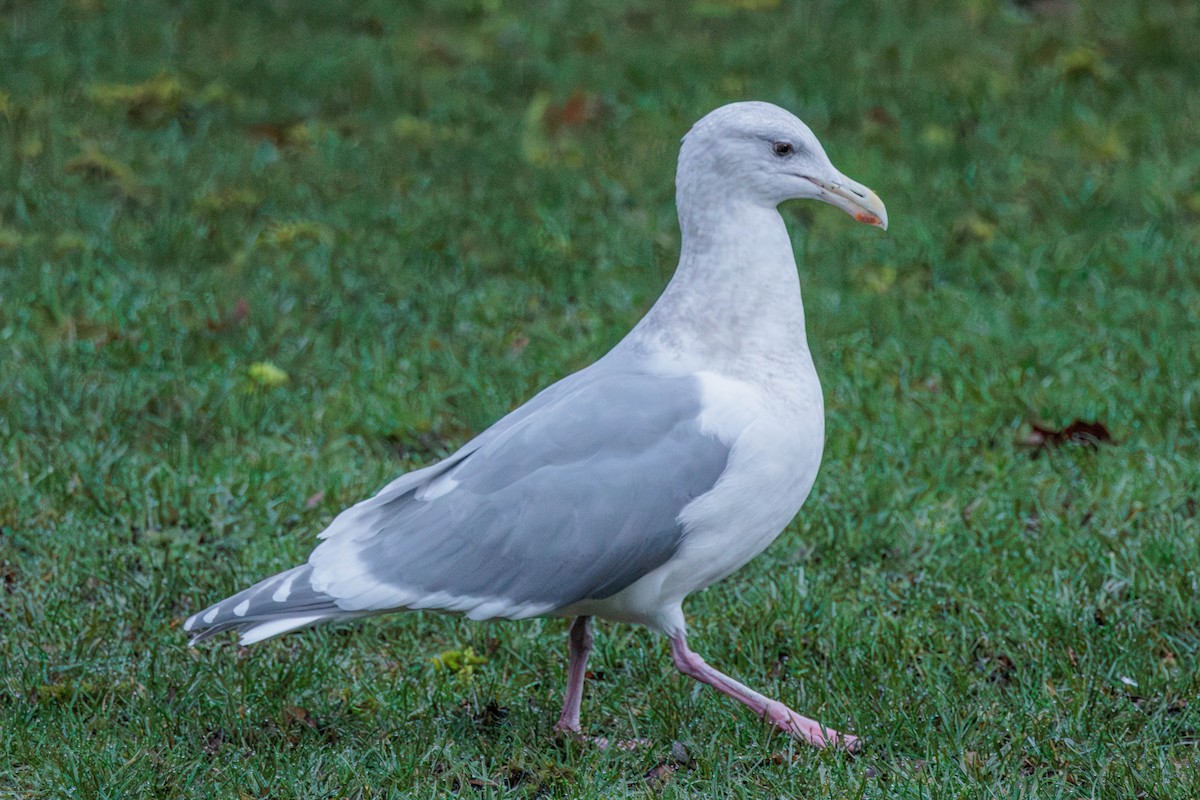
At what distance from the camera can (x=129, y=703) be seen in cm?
383

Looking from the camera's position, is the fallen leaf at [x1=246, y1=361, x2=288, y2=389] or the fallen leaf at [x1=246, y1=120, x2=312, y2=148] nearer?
the fallen leaf at [x1=246, y1=361, x2=288, y2=389]

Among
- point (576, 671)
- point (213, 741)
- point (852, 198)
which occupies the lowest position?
point (213, 741)

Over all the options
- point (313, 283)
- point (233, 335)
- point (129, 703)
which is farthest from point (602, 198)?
point (129, 703)

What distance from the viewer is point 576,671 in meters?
3.81

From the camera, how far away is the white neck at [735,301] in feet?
11.7

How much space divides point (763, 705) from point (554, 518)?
66 centimetres

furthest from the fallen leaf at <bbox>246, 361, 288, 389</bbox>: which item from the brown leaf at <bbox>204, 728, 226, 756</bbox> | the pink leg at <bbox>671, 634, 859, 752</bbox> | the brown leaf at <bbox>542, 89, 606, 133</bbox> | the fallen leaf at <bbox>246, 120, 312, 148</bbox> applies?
the brown leaf at <bbox>542, 89, 606, 133</bbox>

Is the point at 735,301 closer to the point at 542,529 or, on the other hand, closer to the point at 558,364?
the point at 542,529

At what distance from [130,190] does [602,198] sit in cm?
208

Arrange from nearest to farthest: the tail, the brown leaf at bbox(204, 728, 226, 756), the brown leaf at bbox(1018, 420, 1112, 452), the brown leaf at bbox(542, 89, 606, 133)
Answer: the tail, the brown leaf at bbox(204, 728, 226, 756), the brown leaf at bbox(1018, 420, 1112, 452), the brown leaf at bbox(542, 89, 606, 133)

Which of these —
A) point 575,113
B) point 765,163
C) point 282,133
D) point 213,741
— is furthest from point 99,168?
point 765,163

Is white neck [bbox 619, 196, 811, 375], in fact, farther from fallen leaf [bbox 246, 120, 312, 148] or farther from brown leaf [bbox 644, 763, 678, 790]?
fallen leaf [bbox 246, 120, 312, 148]

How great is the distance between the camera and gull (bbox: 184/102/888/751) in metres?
3.42

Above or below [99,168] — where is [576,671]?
below
